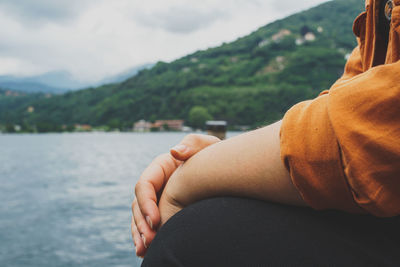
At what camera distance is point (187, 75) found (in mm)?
72812

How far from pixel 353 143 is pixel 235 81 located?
6766 cm

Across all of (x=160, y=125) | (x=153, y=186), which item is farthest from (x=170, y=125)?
(x=153, y=186)

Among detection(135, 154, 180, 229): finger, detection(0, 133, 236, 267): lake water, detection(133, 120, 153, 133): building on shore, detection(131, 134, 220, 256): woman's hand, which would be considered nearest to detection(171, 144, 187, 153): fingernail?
detection(131, 134, 220, 256): woman's hand

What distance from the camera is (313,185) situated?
0.57 metres

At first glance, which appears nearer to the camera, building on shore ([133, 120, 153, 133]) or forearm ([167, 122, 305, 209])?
forearm ([167, 122, 305, 209])

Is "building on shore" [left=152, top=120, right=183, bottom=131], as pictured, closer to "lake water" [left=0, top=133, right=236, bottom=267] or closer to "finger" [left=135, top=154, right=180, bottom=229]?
"lake water" [left=0, top=133, right=236, bottom=267]

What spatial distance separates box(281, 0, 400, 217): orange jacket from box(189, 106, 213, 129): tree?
5089cm

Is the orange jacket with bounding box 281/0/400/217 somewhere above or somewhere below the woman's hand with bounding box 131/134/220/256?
above

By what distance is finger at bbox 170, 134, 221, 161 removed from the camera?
907 millimetres

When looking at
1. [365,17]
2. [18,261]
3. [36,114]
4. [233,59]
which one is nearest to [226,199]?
[365,17]

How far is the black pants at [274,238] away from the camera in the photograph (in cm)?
62

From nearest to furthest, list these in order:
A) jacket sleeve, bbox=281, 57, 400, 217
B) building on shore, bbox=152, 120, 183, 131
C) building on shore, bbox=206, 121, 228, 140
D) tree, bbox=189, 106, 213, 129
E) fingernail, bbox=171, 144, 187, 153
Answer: jacket sleeve, bbox=281, 57, 400, 217, fingernail, bbox=171, 144, 187, 153, building on shore, bbox=206, 121, 228, 140, tree, bbox=189, 106, 213, 129, building on shore, bbox=152, 120, 183, 131

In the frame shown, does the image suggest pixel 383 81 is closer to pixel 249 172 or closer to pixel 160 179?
pixel 249 172

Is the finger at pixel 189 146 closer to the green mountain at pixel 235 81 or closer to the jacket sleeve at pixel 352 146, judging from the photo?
the jacket sleeve at pixel 352 146
